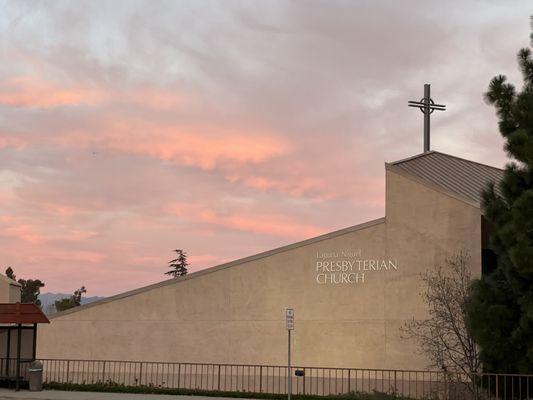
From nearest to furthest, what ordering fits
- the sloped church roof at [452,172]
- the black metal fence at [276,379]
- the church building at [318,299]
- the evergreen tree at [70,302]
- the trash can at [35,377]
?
the black metal fence at [276,379]
the trash can at [35,377]
the church building at [318,299]
the sloped church roof at [452,172]
the evergreen tree at [70,302]

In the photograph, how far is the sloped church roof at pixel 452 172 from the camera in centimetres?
3055

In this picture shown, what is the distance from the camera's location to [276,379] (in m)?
29.2

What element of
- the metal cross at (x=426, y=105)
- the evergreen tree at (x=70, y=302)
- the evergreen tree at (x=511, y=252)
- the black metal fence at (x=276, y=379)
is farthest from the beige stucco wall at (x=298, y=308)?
the evergreen tree at (x=70, y=302)

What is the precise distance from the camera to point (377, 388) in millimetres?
27750

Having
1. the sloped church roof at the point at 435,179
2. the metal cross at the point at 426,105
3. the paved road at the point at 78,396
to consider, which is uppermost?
the metal cross at the point at 426,105

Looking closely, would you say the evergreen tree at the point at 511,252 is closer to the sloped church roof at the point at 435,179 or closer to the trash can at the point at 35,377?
the sloped church roof at the point at 435,179

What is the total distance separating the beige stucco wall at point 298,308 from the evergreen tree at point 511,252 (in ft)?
15.7

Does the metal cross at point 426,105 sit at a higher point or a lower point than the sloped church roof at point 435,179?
higher

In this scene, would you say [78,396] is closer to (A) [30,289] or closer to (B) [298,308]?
(B) [298,308]

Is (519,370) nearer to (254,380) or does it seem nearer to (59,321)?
(254,380)

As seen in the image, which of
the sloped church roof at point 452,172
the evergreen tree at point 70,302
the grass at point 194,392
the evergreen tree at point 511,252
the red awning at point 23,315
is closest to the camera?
the evergreen tree at point 511,252

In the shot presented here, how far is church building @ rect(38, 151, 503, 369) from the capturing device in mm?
27875

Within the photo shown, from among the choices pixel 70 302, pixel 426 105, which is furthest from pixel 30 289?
pixel 426 105

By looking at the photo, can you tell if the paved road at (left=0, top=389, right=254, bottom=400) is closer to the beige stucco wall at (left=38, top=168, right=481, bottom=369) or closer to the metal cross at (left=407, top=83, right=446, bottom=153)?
the beige stucco wall at (left=38, top=168, right=481, bottom=369)
